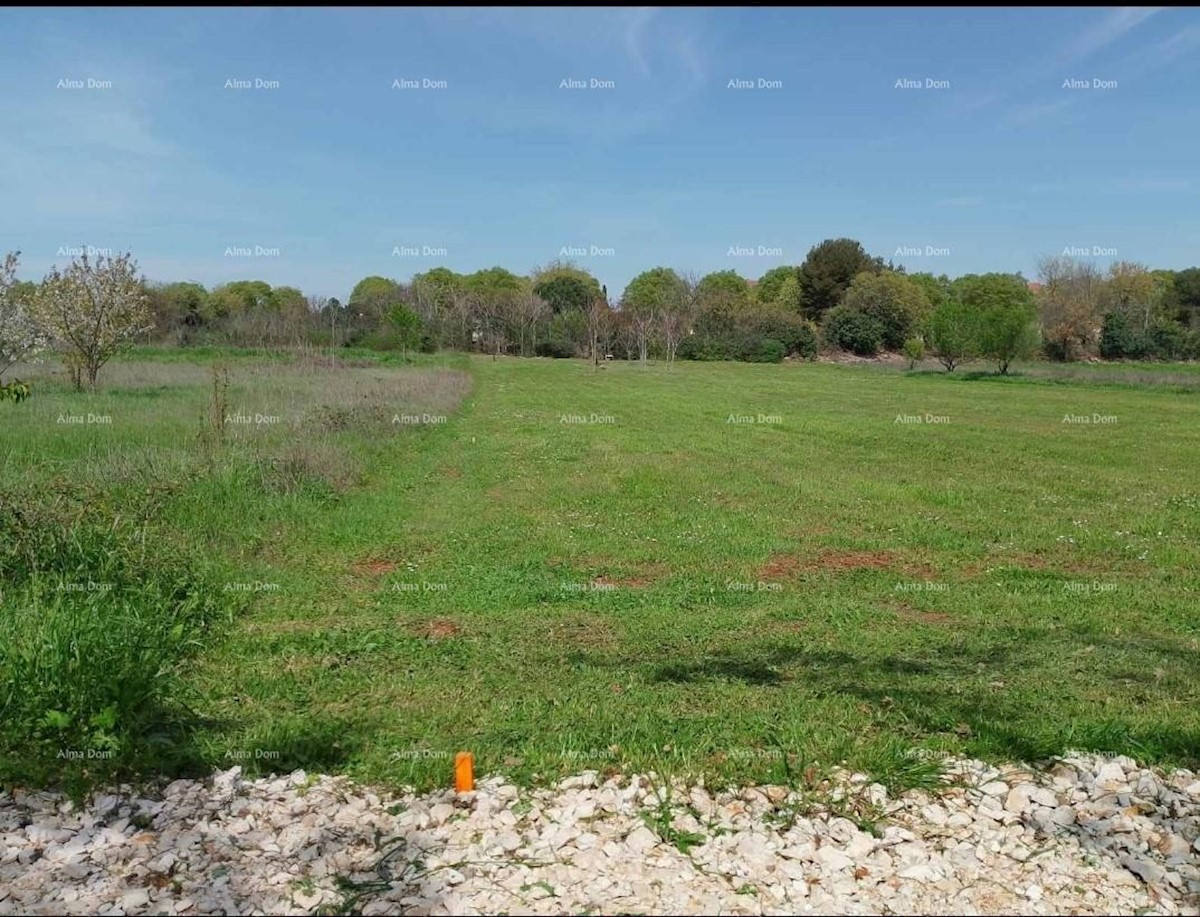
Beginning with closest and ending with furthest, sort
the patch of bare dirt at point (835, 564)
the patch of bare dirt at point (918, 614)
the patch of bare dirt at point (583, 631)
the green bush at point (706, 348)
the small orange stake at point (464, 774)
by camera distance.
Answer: the small orange stake at point (464, 774)
the patch of bare dirt at point (583, 631)
the patch of bare dirt at point (918, 614)
the patch of bare dirt at point (835, 564)
the green bush at point (706, 348)

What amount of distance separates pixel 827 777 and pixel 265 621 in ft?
14.3

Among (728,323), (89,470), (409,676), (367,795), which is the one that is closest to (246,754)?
(367,795)

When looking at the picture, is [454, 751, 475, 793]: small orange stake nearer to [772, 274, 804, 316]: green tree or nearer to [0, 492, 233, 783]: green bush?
[0, 492, 233, 783]: green bush

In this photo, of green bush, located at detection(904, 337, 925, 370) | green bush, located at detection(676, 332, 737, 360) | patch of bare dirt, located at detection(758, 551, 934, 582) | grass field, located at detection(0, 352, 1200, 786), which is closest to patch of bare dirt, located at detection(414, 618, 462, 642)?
grass field, located at detection(0, 352, 1200, 786)

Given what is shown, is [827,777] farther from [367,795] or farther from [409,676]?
[409,676]

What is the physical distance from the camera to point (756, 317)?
63.9 m

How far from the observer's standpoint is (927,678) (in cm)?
548

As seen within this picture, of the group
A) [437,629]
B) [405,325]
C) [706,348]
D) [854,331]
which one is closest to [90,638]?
[437,629]

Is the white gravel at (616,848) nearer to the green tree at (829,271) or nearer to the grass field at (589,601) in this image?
the grass field at (589,601)

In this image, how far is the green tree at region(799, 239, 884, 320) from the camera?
2906 inches

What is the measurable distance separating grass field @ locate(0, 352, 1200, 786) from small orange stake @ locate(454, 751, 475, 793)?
15 cm

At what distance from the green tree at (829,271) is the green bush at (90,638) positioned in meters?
70.5

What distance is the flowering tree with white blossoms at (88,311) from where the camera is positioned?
73.5ft

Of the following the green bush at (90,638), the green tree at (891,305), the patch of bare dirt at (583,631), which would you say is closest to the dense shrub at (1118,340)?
the green tree at (891,305)
